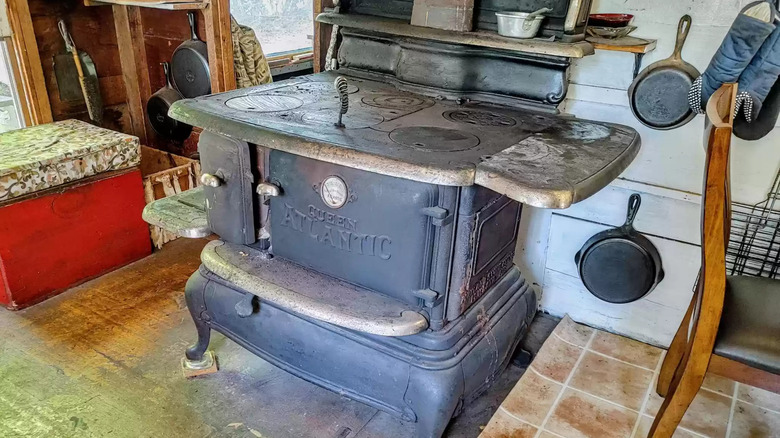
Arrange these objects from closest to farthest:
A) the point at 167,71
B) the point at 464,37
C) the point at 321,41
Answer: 1. the point at 464,37
2. the point at 321,41
3. the point at 167,71

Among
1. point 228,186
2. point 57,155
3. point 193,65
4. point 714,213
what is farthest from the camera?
point 193,65

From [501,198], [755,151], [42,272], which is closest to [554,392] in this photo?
[501,198]

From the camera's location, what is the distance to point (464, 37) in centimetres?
164

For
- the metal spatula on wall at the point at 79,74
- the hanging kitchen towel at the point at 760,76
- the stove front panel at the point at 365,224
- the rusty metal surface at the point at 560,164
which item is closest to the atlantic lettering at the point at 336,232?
the stove front panel at the point at 365,224

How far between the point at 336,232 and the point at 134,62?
1862 millimetres

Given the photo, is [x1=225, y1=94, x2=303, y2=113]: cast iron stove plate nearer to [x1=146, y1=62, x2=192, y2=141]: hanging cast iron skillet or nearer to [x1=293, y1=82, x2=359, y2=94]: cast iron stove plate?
[x1=293, y1=82, x2=359, y2=94]: cast iron stove plate

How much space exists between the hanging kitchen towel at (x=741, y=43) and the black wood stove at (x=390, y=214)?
10.8 inches

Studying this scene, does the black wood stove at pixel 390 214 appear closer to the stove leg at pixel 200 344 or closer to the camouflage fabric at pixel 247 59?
the stove leg at pixel 200 344

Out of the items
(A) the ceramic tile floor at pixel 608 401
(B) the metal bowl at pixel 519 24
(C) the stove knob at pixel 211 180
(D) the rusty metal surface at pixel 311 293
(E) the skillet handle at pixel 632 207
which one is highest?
(B) the metal bowl at pixel 519 24

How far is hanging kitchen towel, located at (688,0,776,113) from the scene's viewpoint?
135cm

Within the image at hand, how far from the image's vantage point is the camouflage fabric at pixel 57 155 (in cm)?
195

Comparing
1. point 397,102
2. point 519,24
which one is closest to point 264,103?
point 397,102

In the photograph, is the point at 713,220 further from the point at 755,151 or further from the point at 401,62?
the point at 401,62

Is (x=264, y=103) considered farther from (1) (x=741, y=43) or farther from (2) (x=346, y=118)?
(1) (x=741, y=43)
